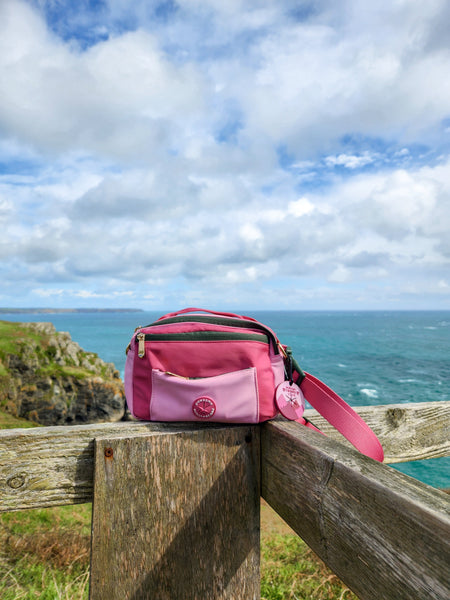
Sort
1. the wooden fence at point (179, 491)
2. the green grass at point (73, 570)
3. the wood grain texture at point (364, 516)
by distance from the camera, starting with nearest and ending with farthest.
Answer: the wood grain texture at point (364, 516), the wooden fence at point (179, 491), the green grass at point (73, 570)

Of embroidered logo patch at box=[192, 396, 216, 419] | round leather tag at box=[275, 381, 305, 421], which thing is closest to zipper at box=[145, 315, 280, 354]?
round leather tag at box=[275, 381, 305, 421]

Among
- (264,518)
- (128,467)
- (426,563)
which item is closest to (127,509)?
(128,467)

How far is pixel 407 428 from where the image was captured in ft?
6.43

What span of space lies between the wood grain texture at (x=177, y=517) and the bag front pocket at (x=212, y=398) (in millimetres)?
64

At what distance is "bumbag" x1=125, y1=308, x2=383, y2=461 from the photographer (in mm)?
1478

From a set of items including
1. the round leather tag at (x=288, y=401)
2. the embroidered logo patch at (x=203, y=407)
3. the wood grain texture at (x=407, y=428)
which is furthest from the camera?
the wood grain texture at (x=407, y=428)

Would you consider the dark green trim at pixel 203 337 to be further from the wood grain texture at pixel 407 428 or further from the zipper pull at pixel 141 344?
the wood grain texture at pixel 407 428

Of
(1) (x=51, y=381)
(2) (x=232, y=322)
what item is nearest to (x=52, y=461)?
(2) (x=232, y=322)

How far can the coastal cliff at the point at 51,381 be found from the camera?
65.9 ft

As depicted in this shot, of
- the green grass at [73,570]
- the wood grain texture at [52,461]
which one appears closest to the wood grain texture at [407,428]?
the wood grain texture at [52,461]

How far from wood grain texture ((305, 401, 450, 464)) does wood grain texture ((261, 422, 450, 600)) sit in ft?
1.81

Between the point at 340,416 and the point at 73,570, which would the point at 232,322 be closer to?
the point at 340,416

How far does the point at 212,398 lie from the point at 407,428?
43.3 inches

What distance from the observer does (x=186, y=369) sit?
1.54 m
